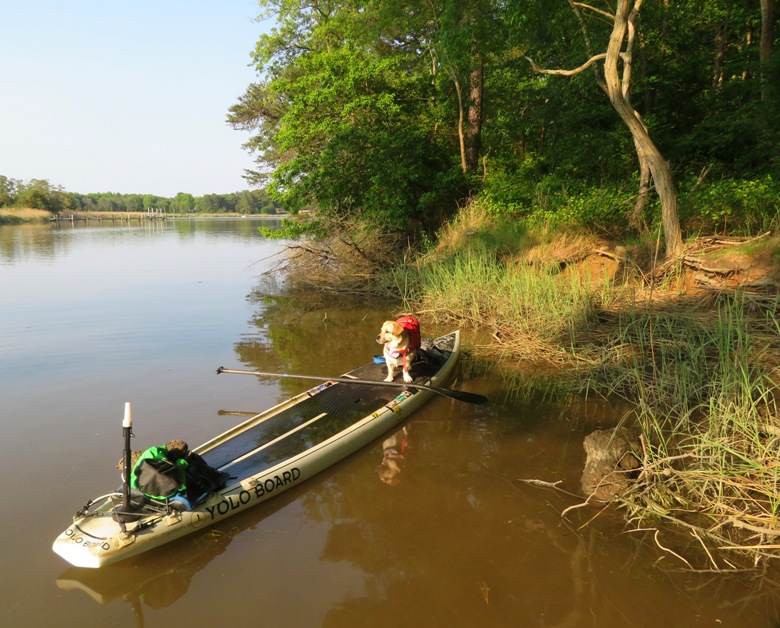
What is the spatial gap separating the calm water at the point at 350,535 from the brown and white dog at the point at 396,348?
707 mm

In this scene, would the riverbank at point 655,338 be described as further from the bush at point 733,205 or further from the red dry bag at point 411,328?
the red dry bag at point 411,328

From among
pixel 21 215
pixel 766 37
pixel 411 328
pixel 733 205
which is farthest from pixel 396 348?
pixel 21 215

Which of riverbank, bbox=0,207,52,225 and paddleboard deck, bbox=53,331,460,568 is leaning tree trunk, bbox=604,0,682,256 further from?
riverbank, bbox=0,207,52,225

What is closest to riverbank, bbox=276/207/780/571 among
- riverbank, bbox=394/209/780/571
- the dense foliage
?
riverbank, bbox=394/209/780/571

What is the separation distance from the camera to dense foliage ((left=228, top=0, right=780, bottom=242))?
35.0ft

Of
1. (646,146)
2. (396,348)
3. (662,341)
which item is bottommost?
(396,348)

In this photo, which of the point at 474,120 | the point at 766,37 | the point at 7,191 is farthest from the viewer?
the point at 7,191

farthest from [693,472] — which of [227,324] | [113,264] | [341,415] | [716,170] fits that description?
[113,264]

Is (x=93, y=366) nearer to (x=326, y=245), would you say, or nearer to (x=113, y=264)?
(x=326, y=245)

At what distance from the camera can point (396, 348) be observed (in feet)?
20.5

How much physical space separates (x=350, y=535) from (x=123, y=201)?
170232 millimetres

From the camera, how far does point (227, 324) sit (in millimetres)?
10727

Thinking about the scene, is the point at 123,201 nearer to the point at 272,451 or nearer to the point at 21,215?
the point at 21,215

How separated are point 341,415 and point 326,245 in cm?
985
